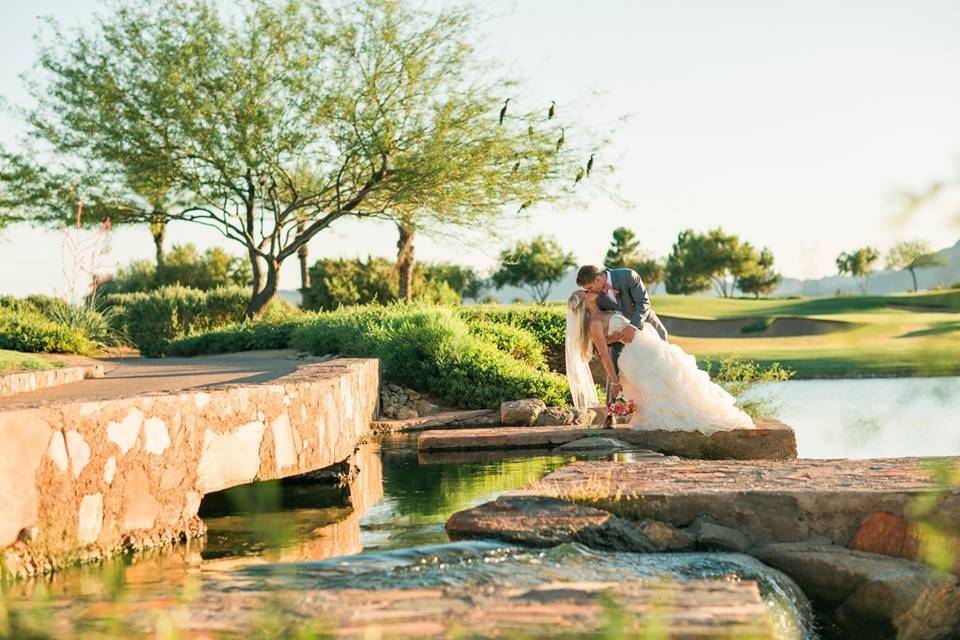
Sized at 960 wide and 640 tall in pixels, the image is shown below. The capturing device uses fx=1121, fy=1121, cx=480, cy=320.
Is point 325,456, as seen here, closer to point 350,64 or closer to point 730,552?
point 730,552

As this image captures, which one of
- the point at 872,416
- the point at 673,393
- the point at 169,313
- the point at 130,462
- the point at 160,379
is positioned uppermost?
the point at 169,313

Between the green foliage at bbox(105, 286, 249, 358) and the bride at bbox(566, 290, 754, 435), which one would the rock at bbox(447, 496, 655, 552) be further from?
the green foliage at bbox(105, 286, 249, 358)

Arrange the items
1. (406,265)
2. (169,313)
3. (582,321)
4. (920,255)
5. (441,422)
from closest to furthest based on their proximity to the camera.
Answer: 1. (920,255)
2. (582,321)
3. (441,422)
4. (169,313)
5. (406,265)

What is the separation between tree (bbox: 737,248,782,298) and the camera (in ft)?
284

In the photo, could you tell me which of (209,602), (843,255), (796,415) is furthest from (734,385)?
(843,255)

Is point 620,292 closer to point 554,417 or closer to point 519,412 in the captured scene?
point 554,417

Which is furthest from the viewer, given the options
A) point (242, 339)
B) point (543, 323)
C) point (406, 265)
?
point (406, 265)

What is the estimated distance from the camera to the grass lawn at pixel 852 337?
5.25 ft

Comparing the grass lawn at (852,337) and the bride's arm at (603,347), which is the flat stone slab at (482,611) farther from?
the bride's arm at (603,347)

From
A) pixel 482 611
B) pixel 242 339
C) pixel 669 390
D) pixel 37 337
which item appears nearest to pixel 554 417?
pixel 669 390

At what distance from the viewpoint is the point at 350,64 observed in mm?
26828

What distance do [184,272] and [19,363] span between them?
2829 centimetres

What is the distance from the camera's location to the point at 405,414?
14844mm

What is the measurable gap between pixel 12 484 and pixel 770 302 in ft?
208
